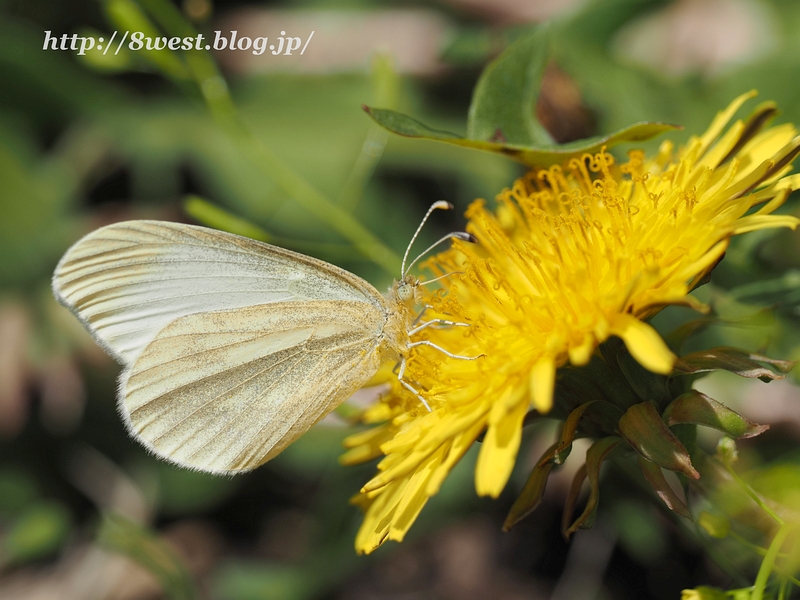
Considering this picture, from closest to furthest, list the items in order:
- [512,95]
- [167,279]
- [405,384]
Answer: [405,384] → [512,95] → [167,279]

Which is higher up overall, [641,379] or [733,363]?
[733,363]

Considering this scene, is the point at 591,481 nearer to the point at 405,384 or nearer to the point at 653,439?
the point at 653,439

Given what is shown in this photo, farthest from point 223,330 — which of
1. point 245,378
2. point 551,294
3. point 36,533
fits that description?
point 36,533

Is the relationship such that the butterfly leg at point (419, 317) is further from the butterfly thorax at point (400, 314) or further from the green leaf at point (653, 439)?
the green leaf at point (653, 439)

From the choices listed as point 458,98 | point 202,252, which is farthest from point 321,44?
point 202,252

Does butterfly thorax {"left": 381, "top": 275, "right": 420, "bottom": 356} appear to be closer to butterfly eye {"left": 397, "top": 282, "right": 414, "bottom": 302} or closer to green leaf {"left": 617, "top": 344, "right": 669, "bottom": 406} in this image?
butterfly eye {"left": 397, "top": 282, "right": 414, "bottom": 302}
